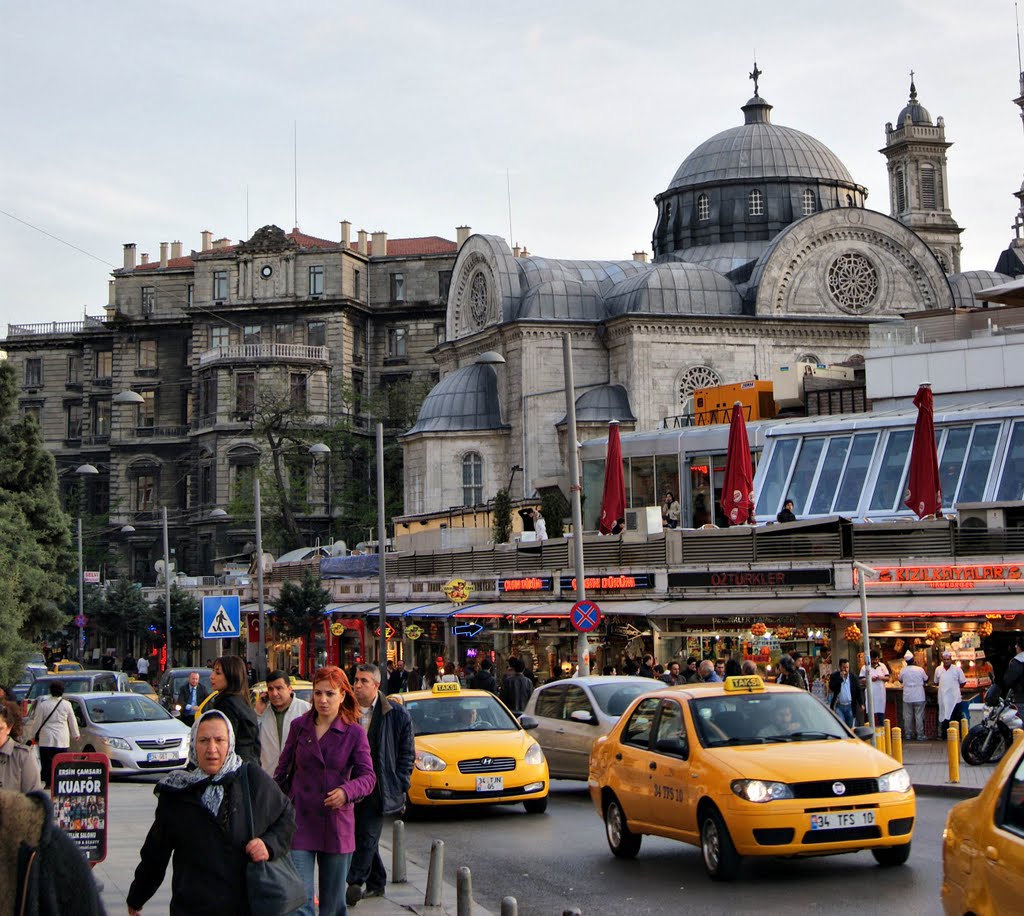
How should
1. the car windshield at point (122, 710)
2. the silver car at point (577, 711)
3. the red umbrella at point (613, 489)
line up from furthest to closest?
the red umbrella at point (613, 489) < the car windshield at point (122, 710) < the silver car at point (577, 711)

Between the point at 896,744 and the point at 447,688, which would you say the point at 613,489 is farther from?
the point at 447,688

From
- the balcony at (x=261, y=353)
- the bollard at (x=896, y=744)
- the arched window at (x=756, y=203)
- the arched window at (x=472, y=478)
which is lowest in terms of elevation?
the bollard at (x=896, y=744)

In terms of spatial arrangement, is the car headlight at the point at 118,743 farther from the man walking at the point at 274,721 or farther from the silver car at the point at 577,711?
the man walking at the point at 274,721

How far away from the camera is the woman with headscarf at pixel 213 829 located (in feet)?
21.6

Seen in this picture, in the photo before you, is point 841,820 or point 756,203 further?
point 756,203

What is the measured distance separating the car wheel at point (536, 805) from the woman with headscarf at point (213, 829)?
33.6 feet

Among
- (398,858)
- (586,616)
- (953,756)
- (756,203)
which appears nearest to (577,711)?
(953,756)

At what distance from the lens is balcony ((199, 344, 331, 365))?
83062 mm

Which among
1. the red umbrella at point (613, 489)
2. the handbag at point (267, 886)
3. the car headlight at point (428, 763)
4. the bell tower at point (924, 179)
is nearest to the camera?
the handbag at point (267, 886)

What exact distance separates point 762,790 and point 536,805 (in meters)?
5.69

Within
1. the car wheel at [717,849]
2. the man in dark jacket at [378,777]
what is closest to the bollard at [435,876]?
the man in dark jacket at [378,777]

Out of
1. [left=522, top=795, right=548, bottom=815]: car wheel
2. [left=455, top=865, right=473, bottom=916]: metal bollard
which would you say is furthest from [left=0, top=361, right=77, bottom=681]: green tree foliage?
[left=455, top=865, right=473, bottom=916]: metal bollard

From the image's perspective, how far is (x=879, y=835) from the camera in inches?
462

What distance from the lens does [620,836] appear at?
534 inches
